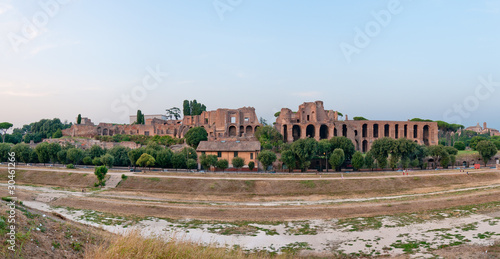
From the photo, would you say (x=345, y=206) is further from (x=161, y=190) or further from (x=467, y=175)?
(x=467, y=175)

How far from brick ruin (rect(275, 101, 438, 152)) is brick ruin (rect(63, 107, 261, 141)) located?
289 inches

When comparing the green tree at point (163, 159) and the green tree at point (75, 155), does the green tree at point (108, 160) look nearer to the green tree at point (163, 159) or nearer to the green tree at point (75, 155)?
the green tree at point (75, 155)

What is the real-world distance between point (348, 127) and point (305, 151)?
28615mm

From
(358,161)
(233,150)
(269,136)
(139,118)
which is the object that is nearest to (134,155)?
(233,150)

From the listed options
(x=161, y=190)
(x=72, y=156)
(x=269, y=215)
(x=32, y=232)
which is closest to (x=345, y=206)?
(x=269, y=215)

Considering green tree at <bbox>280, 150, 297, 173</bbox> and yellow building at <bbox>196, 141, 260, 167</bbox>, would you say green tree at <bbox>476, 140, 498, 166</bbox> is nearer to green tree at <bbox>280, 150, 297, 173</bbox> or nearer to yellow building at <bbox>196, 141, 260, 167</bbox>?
green tree at <bbox>280, 150, 297, 173</bbox>

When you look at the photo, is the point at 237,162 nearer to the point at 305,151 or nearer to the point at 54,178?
the point at 305,151

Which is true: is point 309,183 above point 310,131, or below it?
below

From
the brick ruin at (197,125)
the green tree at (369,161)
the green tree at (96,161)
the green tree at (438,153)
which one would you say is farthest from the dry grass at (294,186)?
the brick ruin at (197,125)

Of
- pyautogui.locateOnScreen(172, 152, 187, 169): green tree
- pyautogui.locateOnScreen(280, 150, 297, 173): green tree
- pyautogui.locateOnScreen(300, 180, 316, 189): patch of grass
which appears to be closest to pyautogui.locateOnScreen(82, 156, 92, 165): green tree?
pyautogui.locateOnScreen(172, 152, 187, 169): green tree

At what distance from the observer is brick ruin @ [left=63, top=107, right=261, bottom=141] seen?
70.6 metres

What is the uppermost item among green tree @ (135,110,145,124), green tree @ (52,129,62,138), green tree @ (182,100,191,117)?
green tree @ (182,100,191,117)

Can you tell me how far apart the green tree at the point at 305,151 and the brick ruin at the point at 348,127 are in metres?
21.9

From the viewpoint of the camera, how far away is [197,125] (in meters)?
75.2
